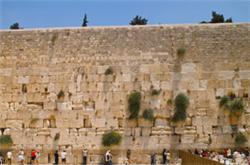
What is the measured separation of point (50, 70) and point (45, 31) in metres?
1.93

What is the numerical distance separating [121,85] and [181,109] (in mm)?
2771

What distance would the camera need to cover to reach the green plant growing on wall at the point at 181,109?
34.0 ft

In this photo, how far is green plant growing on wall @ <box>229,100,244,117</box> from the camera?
10.3m

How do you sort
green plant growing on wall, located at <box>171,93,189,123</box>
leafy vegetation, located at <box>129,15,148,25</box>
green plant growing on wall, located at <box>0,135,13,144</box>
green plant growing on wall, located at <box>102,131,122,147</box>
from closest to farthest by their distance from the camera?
green plant growing on wall, located at <box>102,131,122,147</box>
green plant growing on wall, located at <box>171,93,189,123</box>
green plant growing on wall, located at <box>0,135,13,144</box>
leafy vegetation, located at <box>129,15,148,25</box>

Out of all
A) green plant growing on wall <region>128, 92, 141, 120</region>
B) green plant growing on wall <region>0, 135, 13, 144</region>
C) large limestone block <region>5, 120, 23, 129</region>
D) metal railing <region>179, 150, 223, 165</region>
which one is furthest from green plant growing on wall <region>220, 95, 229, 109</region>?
green plant growing on wall <region>0, 135, 13, 144</region>

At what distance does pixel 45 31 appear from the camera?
452 inches

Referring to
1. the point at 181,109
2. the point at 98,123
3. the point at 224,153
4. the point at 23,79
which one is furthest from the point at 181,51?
the point at 23,79

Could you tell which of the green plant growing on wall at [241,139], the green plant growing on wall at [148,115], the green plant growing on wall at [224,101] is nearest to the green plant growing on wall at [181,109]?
the green plant growing on wall at [148,115]

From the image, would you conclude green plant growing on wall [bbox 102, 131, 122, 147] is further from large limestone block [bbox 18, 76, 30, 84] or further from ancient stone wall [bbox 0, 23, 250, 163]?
large limestone block [bbox 18, 76, 30, 84]

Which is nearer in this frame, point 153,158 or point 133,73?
point 153,158

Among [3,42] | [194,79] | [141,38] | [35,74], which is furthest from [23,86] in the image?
[194,79]

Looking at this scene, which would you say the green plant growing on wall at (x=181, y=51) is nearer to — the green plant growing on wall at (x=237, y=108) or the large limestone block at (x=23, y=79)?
the green plant growing on wall at (x=237, y=108)

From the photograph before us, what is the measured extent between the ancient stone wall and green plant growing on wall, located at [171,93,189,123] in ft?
0.74

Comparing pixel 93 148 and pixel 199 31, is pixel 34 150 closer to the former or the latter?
pixel 93 148
